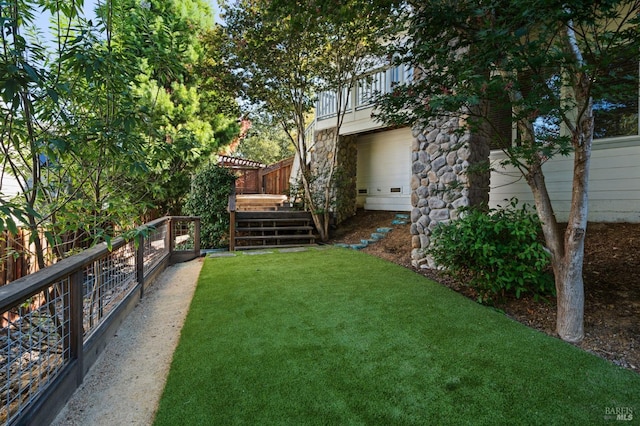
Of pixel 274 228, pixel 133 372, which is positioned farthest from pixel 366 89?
pixel 133 372

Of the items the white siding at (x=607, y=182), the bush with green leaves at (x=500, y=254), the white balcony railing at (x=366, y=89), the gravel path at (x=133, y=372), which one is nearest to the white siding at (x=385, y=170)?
the white balcony railing at (x=366, y=89)

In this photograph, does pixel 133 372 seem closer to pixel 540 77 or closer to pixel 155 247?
pixel 155 247

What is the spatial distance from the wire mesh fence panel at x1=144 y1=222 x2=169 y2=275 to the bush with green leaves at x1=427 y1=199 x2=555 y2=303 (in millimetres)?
3708

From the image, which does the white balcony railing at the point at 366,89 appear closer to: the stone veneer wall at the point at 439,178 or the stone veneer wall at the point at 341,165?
the stone veneer wall at the point at 341,165

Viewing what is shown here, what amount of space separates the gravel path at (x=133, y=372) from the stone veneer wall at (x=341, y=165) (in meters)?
5.17

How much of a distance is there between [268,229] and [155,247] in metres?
2.70

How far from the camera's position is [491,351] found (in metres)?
2.41

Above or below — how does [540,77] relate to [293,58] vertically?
below

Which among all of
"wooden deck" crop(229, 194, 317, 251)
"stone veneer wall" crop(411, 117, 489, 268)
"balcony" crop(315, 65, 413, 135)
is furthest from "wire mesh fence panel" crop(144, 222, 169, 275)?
"balcony" crop(315, 65, 413, 135)

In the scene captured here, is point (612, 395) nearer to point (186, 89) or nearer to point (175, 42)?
point (175, 42)

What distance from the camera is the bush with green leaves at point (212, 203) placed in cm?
700

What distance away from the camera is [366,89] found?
7789 millimetres

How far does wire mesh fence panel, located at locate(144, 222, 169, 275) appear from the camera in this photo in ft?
14.7

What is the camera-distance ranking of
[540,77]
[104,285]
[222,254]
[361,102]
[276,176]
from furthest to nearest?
[276,176], [361,102], [222,254], [104,285], [540,77]
